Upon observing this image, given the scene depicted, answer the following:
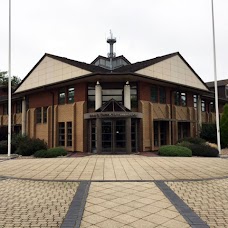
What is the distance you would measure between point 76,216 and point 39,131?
21.0 meters

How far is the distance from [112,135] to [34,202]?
1278cm

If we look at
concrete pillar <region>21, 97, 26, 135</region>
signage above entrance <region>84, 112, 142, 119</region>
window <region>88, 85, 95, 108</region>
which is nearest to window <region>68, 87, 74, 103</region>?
window <region>88, 85, 95, 108</region>

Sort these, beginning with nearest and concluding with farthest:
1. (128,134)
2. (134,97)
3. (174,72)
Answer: (128,134), (134,97), (174,72)

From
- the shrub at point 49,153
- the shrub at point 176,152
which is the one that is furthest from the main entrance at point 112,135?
the shrub at point 49,153

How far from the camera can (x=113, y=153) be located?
18625mm

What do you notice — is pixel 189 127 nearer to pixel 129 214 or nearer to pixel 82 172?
pixel 82 172

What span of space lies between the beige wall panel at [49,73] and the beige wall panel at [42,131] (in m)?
4.45

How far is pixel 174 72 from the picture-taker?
936 inches

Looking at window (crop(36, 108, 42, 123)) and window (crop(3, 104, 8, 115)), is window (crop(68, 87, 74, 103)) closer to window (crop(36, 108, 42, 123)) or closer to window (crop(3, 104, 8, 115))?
window (crop(36, 108, 42, 123))

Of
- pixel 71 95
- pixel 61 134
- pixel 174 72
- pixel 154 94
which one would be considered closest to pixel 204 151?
pixel 154 94

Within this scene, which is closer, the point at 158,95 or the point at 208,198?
the point at 208,198

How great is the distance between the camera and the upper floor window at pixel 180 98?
2437 cm

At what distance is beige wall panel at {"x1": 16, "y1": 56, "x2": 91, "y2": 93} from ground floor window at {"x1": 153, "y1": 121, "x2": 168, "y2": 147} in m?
8.35

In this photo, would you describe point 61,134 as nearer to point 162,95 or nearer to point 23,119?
point 23,119
